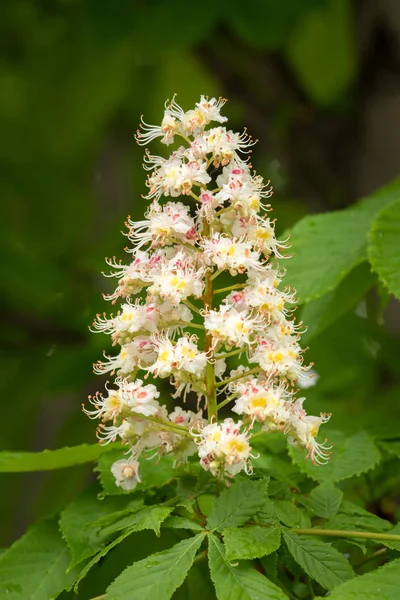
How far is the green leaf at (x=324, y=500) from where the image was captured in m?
1.15

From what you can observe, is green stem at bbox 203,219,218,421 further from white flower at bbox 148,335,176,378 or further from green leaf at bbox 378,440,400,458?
green leaf at bbox 378,440,400,458

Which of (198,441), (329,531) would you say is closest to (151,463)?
(198,441)

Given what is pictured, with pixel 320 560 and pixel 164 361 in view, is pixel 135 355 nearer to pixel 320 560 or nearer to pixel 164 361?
pixel 164 361

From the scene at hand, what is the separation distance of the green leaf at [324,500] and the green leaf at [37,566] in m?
0.38

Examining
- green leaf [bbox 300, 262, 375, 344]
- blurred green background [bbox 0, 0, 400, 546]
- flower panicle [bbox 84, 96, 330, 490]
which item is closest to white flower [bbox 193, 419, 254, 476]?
flower panicle [bbox 84, 96, 330, 490]

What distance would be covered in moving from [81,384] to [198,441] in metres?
1.52

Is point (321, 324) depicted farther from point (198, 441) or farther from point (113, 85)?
point (113, 85)

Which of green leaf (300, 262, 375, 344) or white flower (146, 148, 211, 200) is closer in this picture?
white flower (146, 148, 211, 200)

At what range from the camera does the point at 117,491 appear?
4.09ft

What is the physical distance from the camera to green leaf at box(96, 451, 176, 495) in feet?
4.06

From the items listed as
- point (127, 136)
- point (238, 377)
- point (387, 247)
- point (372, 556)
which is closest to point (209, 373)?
point (238, 377)

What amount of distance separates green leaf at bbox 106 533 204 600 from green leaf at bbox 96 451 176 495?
0.22 metres

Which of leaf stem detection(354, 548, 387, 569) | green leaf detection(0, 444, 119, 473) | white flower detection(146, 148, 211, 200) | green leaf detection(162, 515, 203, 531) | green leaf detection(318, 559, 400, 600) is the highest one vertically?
white flower detection(146, 148, 211, 200)

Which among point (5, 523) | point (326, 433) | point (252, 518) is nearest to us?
point (252, 518)
